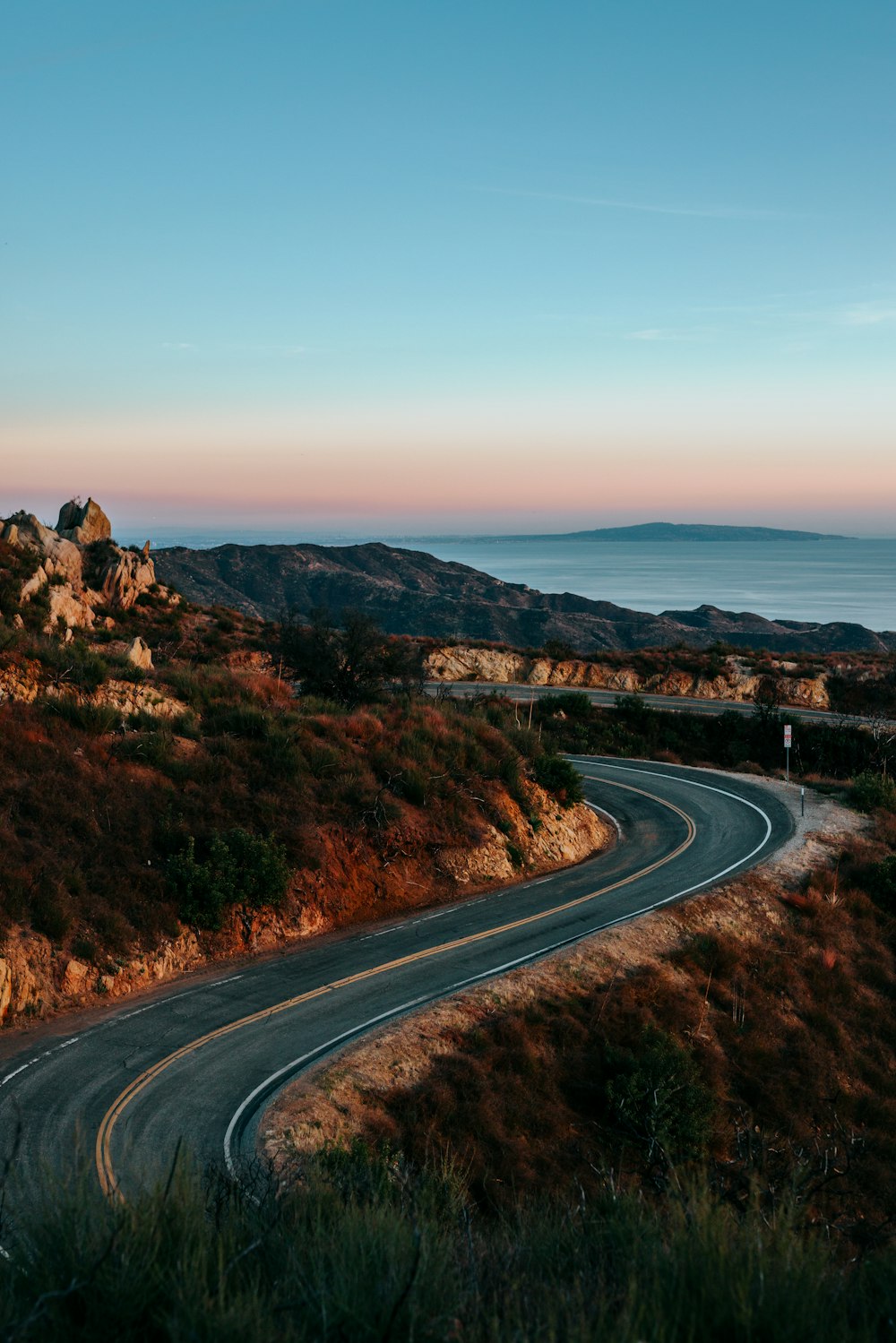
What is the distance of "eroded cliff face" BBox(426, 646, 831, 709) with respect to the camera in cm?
5412

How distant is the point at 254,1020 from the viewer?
1572 cm

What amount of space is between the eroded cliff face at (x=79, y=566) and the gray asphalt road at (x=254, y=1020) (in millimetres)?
28580

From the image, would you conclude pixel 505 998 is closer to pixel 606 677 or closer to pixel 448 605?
pixel 606 677

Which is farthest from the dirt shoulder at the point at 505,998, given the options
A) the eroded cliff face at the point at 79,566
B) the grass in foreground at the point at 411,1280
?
the eroded cliff face at the point at 79,566

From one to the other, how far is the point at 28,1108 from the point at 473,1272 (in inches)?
378

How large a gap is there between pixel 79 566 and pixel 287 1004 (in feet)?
135

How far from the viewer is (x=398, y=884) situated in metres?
22.4

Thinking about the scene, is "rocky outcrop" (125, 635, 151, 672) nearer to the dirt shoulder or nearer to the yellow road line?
the yellow road line

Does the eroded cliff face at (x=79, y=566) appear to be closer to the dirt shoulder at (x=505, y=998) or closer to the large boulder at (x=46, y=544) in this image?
the large boulder at (x=46, y=544)

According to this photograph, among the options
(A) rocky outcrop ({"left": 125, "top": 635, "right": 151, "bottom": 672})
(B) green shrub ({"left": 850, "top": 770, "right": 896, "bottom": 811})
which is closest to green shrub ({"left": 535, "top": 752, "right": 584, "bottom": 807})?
(B) green shrub ({"left": 850, "top": 770, "right": 896, "bottom": 811})

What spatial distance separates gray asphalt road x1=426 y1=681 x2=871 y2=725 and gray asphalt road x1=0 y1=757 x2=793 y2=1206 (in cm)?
2205

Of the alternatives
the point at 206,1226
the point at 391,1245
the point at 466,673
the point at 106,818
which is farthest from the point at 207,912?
the point at 466,673

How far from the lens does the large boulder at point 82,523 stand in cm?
5403

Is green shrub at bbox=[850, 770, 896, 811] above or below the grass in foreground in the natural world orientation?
below
